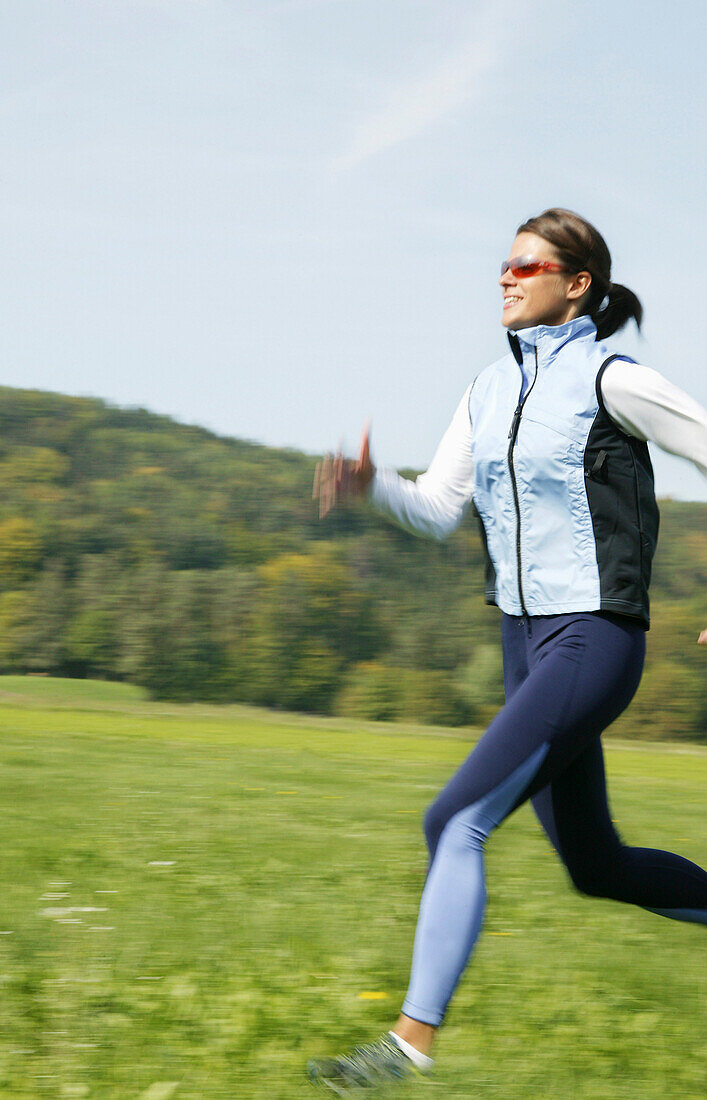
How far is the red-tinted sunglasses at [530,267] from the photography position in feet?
10.3

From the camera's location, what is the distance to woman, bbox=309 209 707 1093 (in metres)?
2.82

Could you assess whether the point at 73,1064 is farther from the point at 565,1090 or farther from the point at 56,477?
the point at 56,477

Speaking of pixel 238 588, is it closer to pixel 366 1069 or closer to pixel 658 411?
pixel 658 411

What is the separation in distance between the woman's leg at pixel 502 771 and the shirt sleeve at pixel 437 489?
1.91 feet

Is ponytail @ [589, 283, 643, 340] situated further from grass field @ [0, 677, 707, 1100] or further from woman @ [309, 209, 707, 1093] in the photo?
grass field @ [0, 677, 707, 1100]

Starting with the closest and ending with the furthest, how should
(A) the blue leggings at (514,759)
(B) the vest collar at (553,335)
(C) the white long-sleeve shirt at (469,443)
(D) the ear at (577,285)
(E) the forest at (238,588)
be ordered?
(A) the blue leggings at (514,759) → (C) the white long-sleeve shirt at (469,443) → (B) the vest collar at (553,335) → (D) the ear at (577,285) → (E) the forest at (238,588)

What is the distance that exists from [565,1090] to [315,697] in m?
48.7

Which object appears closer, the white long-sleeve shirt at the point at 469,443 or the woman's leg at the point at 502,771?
the woman's leg at the point at 502,771

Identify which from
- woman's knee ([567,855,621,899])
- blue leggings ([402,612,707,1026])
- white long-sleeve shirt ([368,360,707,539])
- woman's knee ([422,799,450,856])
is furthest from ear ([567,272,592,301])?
woman's knee ([567,855,621,899])

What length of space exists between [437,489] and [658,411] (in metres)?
0.69

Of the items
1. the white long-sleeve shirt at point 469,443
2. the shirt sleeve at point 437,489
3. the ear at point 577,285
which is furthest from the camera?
the shirt sleeve at point 437,489

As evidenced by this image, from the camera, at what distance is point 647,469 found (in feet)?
9.79

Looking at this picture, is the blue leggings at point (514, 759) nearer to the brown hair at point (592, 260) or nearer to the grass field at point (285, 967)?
the grass field at point (285, 967)

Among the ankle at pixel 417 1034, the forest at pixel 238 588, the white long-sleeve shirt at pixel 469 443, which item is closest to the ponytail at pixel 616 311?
the white long-sleeve shirt at pixel 469 443
